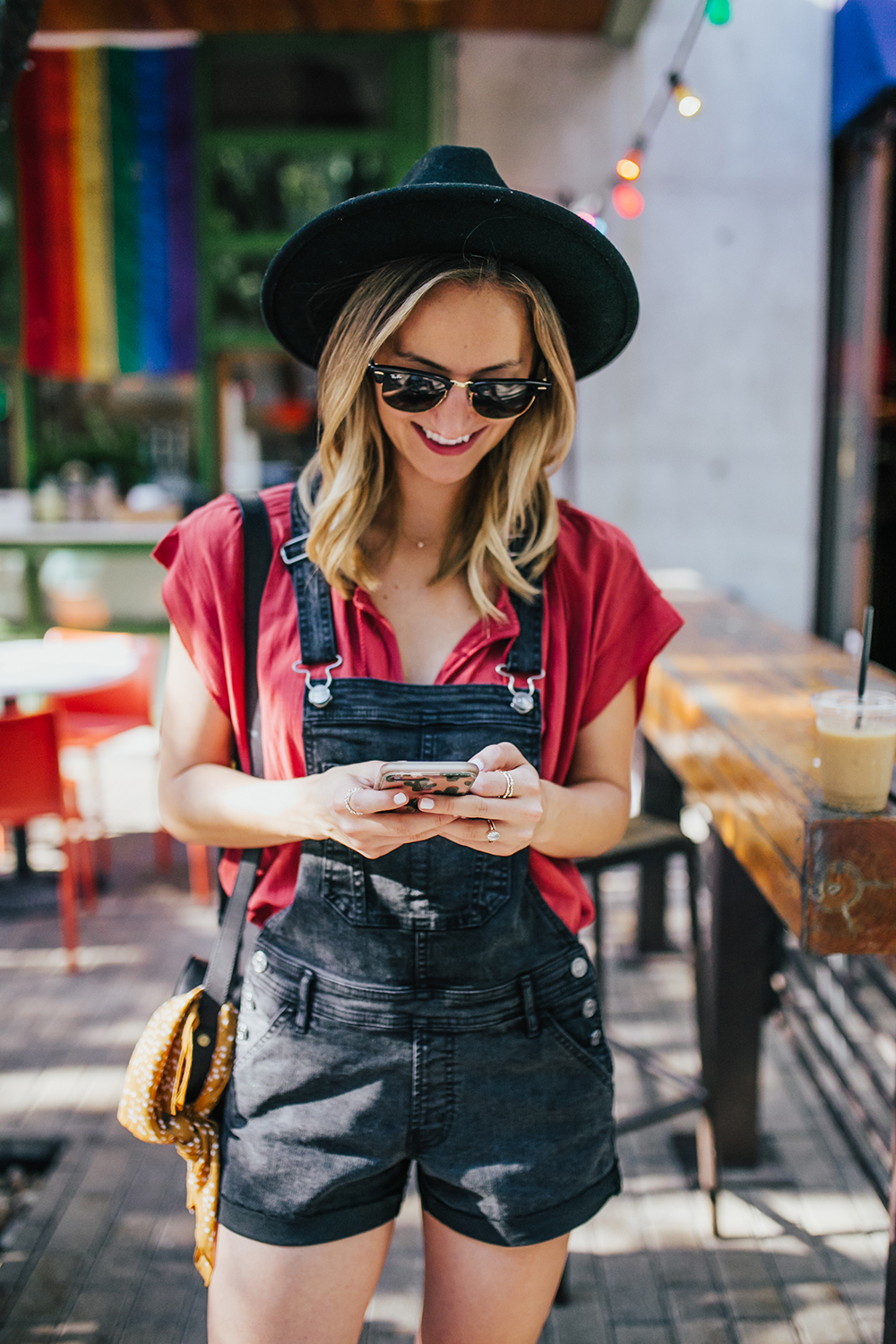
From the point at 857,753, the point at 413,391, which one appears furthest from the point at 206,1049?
the point at 857,753

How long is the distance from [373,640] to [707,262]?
178 inches

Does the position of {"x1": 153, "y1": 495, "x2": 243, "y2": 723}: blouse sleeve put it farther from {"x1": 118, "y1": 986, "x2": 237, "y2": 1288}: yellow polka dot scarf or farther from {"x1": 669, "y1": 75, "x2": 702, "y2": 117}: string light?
{"x1": 669, "y1": 75, "x2": 702, "y2": 117}: string light

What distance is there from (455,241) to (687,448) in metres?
4.24

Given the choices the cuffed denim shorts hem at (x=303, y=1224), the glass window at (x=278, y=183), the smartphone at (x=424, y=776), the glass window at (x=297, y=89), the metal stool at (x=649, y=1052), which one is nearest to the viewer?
the smartphone at (x=424, y=776)

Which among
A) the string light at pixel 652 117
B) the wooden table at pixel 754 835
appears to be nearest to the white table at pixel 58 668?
the wooden table at pixel 754 835

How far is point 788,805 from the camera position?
1.69m

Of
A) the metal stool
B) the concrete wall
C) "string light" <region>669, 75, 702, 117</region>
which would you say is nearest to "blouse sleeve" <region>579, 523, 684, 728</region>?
the metal stool

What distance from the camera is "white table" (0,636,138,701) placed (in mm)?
3898

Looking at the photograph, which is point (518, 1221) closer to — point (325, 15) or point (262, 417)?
point (262, 417)

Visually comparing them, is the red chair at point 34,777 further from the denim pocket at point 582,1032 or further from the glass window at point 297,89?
the glass window at point 297,89

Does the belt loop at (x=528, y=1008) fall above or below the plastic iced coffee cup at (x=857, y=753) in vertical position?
below

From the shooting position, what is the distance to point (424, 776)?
1.13 metres

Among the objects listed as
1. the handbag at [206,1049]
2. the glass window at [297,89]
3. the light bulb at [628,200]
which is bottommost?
the handbag at [206,1049]

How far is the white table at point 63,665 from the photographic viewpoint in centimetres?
390
